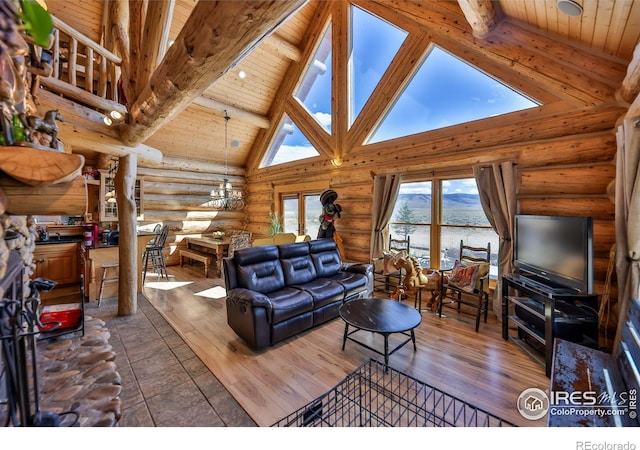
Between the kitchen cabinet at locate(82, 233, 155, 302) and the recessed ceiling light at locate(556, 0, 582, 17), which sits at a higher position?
the recessed ceiling light at locate(556, 0, 582, 17)

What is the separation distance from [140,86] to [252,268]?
248cm

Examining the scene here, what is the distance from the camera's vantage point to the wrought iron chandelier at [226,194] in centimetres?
515

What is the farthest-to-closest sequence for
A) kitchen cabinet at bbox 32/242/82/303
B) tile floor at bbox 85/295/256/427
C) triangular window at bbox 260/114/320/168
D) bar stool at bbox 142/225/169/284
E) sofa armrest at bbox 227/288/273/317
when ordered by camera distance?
1. triangular window at bbox 260/114/320/168
2. bar stool at bbox 142/225/169/284
3. kitchen cabinet at bbox 32/242/82/303
4. sofa armrest at bbox 227/288/273/317
5. tile floor at bbox 85/295/256/427

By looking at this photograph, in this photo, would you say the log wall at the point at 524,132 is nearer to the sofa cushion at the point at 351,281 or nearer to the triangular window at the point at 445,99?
the triangular window at the point at 445,99

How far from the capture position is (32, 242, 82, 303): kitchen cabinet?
383cm

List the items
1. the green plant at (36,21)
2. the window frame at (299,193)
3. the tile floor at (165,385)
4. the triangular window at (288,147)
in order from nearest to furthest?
1. the green plant at (36,21)
2. the tile floor at (165,385)
3. the window frame at (299,193)
4. the triangular window at (288,147)

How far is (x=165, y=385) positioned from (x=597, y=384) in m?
3.10

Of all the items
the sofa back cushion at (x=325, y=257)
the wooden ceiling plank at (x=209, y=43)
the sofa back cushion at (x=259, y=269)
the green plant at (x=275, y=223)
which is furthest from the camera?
the green plant at (x=275, y=223)

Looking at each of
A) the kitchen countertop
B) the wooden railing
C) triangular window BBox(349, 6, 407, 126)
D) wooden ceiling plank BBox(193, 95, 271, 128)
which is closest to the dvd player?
triangular window BBox(349, 6, 407, 126)

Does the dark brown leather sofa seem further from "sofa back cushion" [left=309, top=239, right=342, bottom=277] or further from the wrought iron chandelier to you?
the wrought iron chandelier

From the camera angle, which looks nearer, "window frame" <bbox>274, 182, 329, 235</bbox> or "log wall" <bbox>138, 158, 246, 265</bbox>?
"window frame" <bbox>274, 182, 329, 235</bbox>

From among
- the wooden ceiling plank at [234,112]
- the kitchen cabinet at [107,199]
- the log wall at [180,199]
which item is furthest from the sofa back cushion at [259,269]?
the log wall at [180,199]

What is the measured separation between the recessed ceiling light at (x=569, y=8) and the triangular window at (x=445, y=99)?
103 centimetres

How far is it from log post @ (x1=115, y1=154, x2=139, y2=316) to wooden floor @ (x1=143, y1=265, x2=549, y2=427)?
60 centimetres
